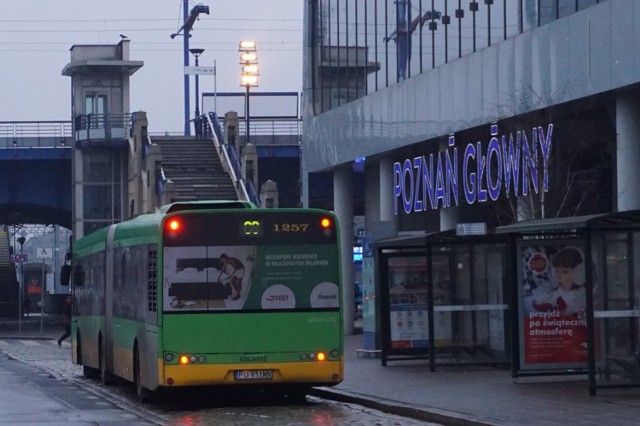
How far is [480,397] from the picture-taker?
19.4 meters

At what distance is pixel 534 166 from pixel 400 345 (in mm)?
5377

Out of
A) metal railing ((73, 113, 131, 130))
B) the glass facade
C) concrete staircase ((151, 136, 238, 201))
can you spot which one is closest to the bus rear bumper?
the glass facade

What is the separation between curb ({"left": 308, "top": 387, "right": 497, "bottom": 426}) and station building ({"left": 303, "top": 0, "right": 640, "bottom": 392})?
2430mm

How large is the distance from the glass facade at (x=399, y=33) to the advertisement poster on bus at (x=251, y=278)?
992 centimetres

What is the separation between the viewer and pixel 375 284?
2864 cm

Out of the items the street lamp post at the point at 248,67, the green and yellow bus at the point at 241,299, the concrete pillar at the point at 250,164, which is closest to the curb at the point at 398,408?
the green and yellow bus at the point at 241,299

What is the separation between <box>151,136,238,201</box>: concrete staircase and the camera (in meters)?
52.4

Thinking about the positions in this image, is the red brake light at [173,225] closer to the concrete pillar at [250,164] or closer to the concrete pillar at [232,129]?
the concrete pillar at [250,164]

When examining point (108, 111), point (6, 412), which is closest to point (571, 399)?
point (6, 412)

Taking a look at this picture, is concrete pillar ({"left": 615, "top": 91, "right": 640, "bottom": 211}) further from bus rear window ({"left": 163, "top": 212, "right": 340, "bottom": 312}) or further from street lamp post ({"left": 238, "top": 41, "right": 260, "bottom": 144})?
street lamp post ({"left": 238, "top": 41, "right": 260, "bottom": 144})

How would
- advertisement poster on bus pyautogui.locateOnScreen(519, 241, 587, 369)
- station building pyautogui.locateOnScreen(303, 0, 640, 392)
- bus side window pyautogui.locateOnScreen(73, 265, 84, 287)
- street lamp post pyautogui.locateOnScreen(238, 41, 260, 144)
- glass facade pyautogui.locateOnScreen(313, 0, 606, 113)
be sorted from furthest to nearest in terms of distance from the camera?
1. street lamp post pyautogui.locateOnScreen(238, 41, 260, 144)
2. glass facade pyautogui.locateOnScreen(313, 0, 606, 113)
3. bus side window pyautogui.locateOnScreen(73, 265, 84, 287)
4. station building pyautogui.locateOnScreen(303, 0, 640, 392)
5. advertisement poster on bus pyautogui.locateOnScreen(519, 241, 587, 369)

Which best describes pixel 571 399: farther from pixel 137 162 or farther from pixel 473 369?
pixel 137 162

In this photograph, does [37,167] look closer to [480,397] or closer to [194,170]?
[194,170]

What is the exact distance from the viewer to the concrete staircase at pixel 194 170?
5238 cm
